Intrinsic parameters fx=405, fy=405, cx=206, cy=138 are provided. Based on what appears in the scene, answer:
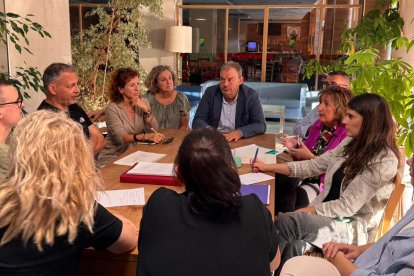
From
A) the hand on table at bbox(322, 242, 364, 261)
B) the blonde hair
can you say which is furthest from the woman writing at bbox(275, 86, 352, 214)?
the blonde hair

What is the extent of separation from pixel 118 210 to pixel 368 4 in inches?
172

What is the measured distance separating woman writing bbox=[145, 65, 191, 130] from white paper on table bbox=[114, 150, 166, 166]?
3.71 feet

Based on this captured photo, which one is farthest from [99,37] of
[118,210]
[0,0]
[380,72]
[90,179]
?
[90,179]

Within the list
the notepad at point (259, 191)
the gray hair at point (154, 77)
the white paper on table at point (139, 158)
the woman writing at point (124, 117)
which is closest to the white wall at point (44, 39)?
the gray hair at point (154, 77)

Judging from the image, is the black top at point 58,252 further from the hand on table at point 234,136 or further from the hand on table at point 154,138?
the hand on table at point 234,136

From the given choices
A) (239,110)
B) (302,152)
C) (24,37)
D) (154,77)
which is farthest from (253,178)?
(24,37)

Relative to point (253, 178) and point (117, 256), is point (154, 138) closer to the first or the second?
point (253, 178)

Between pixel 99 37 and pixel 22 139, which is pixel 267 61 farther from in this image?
pixel 22 139

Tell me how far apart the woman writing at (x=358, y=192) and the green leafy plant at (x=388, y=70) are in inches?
27.5

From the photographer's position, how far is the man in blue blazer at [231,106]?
336 cm

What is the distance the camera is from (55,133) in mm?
1235

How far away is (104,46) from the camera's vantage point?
20.8ft

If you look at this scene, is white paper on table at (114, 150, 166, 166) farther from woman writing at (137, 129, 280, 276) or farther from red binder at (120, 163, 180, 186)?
woman writing at (137, 129, 280, 276)

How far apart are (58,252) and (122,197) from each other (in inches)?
27.9
